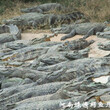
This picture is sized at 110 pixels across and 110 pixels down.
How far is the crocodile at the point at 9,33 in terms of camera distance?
921cm

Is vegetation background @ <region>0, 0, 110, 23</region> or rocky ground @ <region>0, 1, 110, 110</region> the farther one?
vegetation background @ <region>0, 0, 110, 23</region>

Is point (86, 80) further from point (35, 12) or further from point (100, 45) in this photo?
point (35, 12)

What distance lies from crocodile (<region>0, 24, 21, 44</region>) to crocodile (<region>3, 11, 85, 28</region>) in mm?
617

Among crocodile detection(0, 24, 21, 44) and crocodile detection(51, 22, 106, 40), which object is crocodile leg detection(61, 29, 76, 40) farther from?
crocodile detection(0, 24, 21, 44)

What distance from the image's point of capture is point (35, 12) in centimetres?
1236

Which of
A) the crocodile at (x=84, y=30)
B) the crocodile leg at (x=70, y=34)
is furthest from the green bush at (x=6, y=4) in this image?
the crocodile leg at (x=70, y=34)

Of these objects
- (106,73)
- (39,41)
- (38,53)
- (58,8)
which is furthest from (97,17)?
(106,73)

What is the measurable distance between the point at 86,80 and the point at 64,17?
7.38 metres

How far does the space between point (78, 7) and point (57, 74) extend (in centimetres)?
800

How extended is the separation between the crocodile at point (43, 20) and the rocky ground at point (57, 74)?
144 centimetres

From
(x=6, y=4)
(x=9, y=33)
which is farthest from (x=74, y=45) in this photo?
(x=6, y=4)

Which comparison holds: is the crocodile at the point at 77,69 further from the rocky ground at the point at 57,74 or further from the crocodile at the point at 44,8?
the crocodile at the point at 44,8

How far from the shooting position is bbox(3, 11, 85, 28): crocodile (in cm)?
1097

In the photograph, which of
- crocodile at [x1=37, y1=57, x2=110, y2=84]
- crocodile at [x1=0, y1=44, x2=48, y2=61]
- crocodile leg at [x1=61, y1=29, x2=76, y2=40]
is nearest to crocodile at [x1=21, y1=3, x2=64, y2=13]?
crocodile leg at [x1=61, y1=29, x2=76, y2=40]
